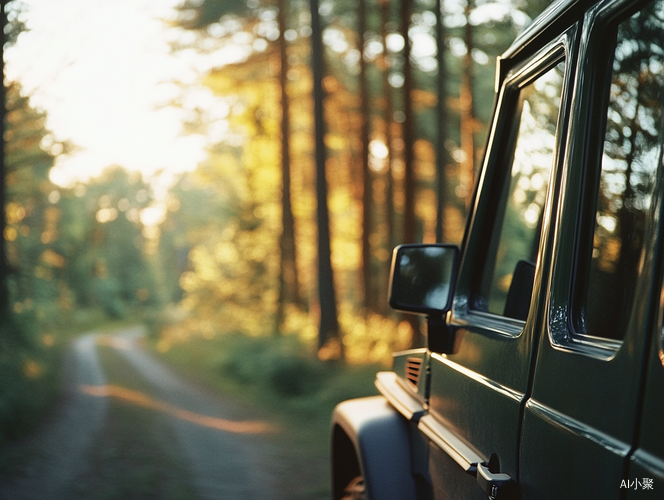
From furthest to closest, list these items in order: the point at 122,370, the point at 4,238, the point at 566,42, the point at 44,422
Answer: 1. the point at 122,370
2. the point at 4,238
3. the point at 44,422
4. the point at 566,42

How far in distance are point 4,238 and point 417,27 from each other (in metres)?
12.0

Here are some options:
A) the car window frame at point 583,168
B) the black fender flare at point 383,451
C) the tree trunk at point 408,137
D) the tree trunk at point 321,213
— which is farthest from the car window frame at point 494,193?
the tree trunk at point 408,137

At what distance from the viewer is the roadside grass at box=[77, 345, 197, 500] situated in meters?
7.30

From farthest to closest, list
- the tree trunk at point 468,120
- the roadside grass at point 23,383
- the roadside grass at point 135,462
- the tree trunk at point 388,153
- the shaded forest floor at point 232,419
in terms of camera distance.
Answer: the tree trunk at point 388,153, the tree trunk at point 468,120, the roadside grass at point 23,383, the shaded forest floor at point 232,419, the roadside grass at point 135,462

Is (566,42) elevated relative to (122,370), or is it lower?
elevated

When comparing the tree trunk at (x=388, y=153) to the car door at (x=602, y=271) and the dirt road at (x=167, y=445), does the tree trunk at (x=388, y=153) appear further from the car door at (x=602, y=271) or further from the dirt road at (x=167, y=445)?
the car door at (x=602, y=271)

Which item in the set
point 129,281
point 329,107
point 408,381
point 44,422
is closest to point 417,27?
point 329,107

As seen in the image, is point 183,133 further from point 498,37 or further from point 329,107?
point 498,37

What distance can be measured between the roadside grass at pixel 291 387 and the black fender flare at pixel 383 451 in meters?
4.44

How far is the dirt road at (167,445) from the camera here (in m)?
7.51

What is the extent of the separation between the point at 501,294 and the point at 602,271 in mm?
994

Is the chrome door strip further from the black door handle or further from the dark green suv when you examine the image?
the black door handle

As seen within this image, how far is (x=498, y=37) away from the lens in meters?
19.1

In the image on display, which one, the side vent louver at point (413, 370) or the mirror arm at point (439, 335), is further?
the side vent louver at point (413, 370)
